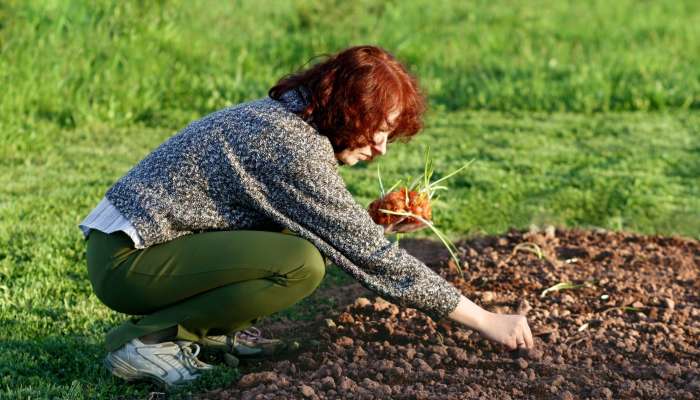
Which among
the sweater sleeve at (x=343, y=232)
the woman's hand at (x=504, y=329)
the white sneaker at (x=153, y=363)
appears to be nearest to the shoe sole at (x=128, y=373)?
the white sneaker at (x=153, y=363)

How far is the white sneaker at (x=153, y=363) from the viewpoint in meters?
3.55

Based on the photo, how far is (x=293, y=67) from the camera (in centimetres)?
898

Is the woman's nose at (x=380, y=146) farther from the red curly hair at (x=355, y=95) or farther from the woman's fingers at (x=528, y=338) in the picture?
the woman's fingers at (x=528, y=338)

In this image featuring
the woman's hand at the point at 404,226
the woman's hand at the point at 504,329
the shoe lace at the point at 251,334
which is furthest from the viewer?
the shoe lace at the point at 251,334

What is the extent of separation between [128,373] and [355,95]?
1.25 meters

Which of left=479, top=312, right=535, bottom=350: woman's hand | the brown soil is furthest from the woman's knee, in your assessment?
left=479, top=312, right=535, bottom=350: woman's hand

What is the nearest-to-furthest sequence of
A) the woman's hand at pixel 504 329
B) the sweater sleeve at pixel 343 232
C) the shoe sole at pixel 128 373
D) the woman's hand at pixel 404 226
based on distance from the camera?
1. the sweater sleeve at pixel 343 232
2. the woman's hand at pixel 504 329
3. the shoe sole at pixel 128 373
4. the woman's hand at pixel 404 226

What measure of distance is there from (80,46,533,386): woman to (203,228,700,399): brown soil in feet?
0.64

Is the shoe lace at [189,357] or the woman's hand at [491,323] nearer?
the woman's hand at [491,323]

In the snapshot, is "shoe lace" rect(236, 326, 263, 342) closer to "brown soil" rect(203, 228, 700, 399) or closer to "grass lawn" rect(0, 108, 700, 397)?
"brown soil" rect(203, 228, 700, 399)

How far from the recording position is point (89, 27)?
27.3 feet

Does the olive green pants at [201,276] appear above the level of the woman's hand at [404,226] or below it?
above

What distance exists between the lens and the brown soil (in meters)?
3.39

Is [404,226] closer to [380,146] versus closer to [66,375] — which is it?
[380,146]
